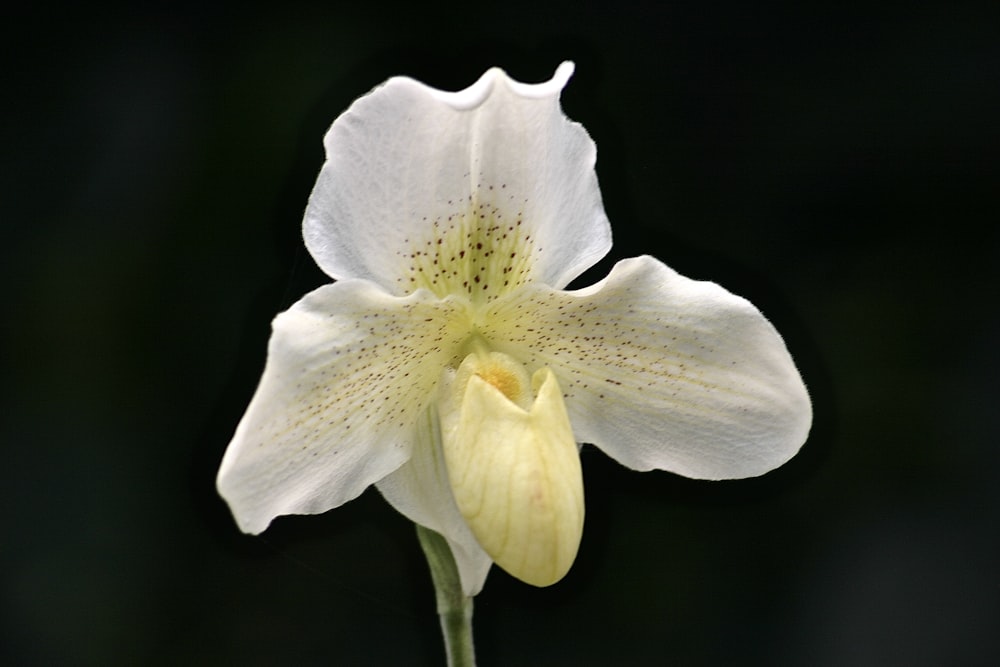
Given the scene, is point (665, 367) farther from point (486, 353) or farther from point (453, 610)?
point (453, 610)

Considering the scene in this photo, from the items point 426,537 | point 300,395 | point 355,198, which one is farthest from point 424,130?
point 426,537

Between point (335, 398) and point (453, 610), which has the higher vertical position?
point (335, 398)

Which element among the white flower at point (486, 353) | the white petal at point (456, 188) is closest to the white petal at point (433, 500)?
the white flower at point (486, 353)

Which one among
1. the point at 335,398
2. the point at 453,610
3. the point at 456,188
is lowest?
the point at 453,610

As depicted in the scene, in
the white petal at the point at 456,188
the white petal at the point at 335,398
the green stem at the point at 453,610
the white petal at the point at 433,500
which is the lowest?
the green stem at the point at 453,610

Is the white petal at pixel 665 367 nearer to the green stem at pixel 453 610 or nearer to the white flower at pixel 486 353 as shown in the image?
the white flower at pixel 486 353

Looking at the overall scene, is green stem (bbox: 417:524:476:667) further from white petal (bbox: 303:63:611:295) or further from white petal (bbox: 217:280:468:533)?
white petal (bbox: 303:63:611:295)

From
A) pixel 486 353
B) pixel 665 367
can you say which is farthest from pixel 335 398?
pixel 665 367
